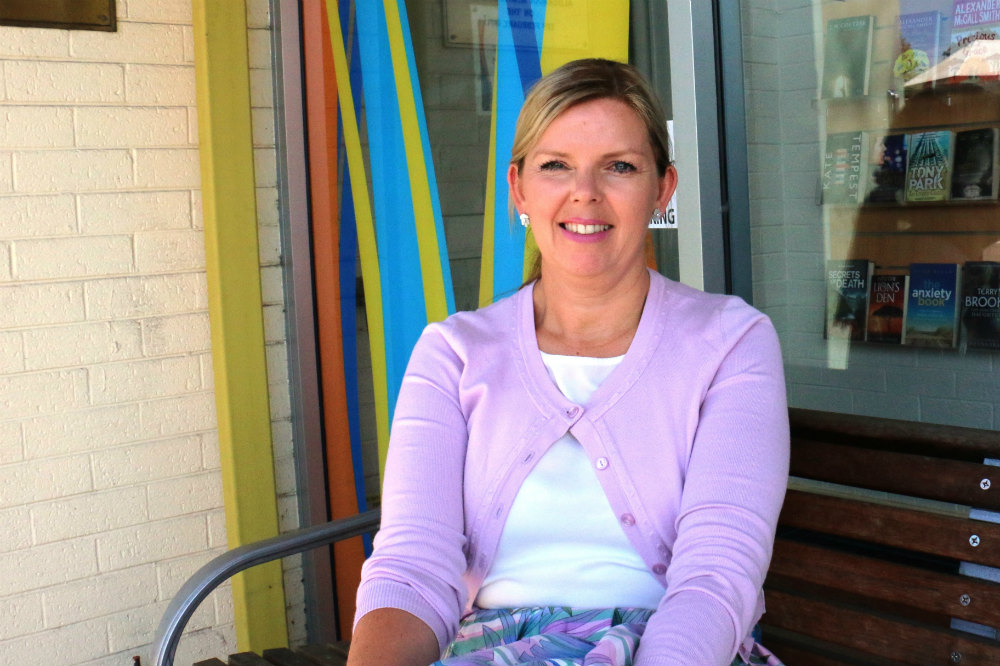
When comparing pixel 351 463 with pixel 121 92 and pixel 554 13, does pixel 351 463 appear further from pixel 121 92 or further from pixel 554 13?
pixel 554 13

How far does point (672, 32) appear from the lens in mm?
2203

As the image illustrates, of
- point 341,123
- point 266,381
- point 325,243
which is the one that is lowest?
point 266,381

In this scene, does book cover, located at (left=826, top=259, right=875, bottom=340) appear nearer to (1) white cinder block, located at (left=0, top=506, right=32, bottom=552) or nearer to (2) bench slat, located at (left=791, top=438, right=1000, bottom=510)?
(2) bench slat, located at (left=791, top=438, right=1000, bottom=510)

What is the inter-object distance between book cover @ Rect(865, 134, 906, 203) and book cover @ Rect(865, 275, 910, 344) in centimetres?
15

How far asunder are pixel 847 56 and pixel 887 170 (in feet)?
0.73

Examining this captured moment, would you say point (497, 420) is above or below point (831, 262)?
below

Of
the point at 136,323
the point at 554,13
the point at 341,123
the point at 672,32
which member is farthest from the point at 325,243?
the point at 672,32

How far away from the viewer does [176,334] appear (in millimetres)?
3551

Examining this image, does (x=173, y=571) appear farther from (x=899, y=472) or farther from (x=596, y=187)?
(x=899, y=472)

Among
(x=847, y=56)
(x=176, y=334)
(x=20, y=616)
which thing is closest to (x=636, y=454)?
(x=847, y=56)

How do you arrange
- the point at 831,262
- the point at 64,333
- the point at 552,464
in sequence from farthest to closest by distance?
the point at 64,333
the point at 831,262
the point at 552,464

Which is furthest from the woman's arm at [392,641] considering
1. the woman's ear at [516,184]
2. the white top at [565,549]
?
the woman's ear at [516,184]

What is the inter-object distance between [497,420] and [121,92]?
2126mm

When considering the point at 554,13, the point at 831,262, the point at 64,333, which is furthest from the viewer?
the point at 64,333
